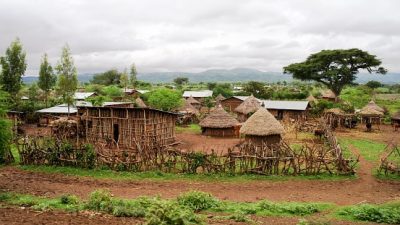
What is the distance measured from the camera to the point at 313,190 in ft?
54.1

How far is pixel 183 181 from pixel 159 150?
2.36m

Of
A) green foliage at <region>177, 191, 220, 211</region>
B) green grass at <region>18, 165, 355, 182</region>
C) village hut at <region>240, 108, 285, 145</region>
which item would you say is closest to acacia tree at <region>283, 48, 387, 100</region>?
village hut at <region>240, 108, 285, 145</region>

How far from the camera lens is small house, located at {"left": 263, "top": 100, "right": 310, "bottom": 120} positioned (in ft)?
136

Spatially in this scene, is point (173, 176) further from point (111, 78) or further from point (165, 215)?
point (111, 78)

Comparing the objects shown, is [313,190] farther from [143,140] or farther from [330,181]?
[143,140]

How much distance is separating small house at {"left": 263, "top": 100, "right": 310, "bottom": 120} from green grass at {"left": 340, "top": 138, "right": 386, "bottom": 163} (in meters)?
10.2

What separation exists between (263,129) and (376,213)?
43.4ft

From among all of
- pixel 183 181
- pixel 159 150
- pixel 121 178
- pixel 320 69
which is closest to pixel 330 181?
pixel 183 181

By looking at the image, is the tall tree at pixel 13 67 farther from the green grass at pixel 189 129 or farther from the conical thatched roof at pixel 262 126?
the conical thatched roof at pixel 262 126

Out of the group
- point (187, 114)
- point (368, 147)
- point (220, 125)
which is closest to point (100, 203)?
point (220, 125)

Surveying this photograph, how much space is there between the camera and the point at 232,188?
16.6 meters

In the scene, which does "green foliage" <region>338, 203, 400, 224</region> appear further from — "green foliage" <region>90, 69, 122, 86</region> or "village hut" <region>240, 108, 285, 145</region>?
"green foliage" <region>90, 69, 122, 86</region>

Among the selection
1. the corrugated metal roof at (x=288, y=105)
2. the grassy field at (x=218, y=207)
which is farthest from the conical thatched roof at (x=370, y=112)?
the grassy field at (x=218, y=207)

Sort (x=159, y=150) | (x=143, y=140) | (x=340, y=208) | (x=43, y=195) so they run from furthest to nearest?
1. (x=143, y=140)
2. (x=159, y=150)
3. (x=43, y=195)
4. (x=340, y=208)
